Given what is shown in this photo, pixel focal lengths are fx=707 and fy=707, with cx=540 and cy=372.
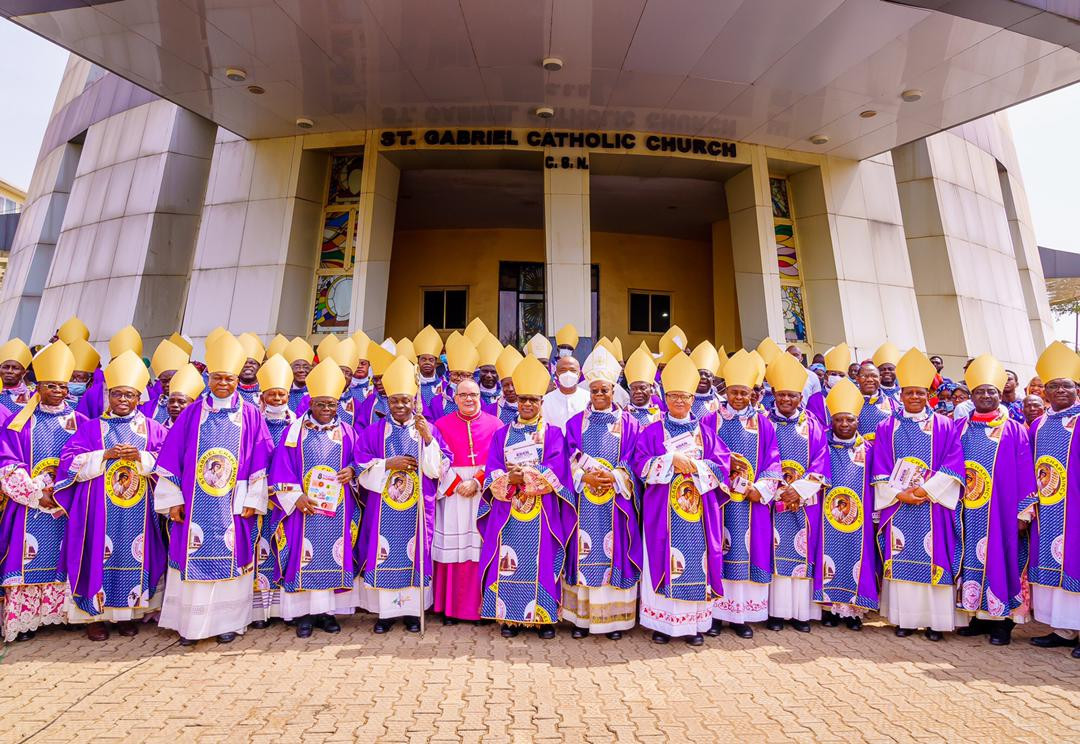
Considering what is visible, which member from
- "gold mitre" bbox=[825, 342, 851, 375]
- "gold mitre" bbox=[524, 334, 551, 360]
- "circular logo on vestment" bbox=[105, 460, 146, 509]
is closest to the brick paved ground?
"circular logo on vestment" bbox=[105, 460, 146, 509]

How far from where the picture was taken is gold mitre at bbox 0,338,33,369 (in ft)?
19.6

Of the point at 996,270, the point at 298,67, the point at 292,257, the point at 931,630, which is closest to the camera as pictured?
the point at 931,630

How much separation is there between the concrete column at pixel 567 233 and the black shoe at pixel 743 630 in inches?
295

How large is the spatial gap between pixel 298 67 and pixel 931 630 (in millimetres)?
10091

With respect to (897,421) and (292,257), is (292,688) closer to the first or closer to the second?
(897,421)

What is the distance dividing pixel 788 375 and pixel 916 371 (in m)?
0.93

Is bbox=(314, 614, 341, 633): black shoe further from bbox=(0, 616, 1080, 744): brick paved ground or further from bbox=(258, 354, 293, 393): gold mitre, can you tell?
bbox=(258, 354, 293, 393): gold mitre

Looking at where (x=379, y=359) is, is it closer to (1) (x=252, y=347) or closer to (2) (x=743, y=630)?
(1) (x=252, y=347)

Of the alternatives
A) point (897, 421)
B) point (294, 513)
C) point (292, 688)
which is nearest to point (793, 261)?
point (897, 421)

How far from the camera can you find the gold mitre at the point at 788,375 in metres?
5.34

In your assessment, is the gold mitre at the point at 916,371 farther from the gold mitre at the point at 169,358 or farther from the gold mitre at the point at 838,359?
the gold mitre at the point at 169,358

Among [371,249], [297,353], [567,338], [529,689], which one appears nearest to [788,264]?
[567,338]

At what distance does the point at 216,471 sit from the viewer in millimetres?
4758

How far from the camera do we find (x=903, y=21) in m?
8.61
